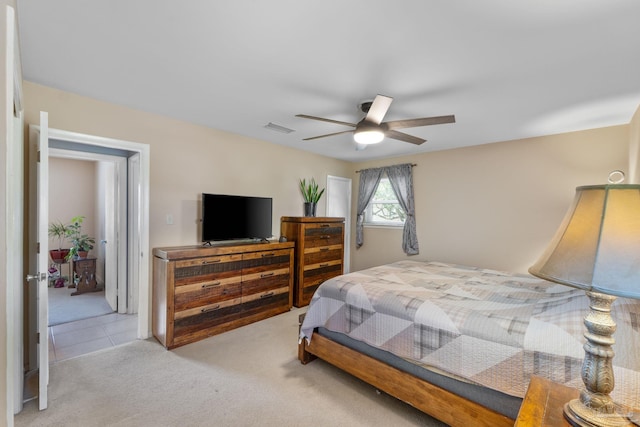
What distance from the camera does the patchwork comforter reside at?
147cm

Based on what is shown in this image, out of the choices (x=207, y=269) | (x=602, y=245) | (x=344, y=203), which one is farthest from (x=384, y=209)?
(x=602, y=245)

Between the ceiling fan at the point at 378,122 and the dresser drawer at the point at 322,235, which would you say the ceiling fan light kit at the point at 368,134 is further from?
the dresser drawer at the point at 322,235

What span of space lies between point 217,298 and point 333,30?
9.33 feet

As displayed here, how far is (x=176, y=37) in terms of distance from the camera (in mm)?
1745

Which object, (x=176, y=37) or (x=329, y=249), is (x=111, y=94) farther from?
(x=329, y=249)

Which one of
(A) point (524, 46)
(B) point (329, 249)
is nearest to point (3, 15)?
(A) point (524, 46)

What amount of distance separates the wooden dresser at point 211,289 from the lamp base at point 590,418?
2.99 meters

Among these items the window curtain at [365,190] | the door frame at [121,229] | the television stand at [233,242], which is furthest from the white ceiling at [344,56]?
the window curtain at [365,190]

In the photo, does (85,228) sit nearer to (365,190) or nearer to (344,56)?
(365,190)

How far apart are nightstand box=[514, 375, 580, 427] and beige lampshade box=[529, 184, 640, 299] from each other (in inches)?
20.3

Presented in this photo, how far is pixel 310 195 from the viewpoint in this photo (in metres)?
4.67

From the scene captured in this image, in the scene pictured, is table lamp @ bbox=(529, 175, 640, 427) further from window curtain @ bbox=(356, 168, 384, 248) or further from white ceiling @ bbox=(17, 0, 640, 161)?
window curtain @ bbox=(356, 168, 384, 248)

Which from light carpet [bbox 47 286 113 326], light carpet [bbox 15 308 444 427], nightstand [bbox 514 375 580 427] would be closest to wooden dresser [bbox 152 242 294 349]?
light carpet [bbox 15 308 444 427]

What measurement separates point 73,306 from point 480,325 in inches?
205
